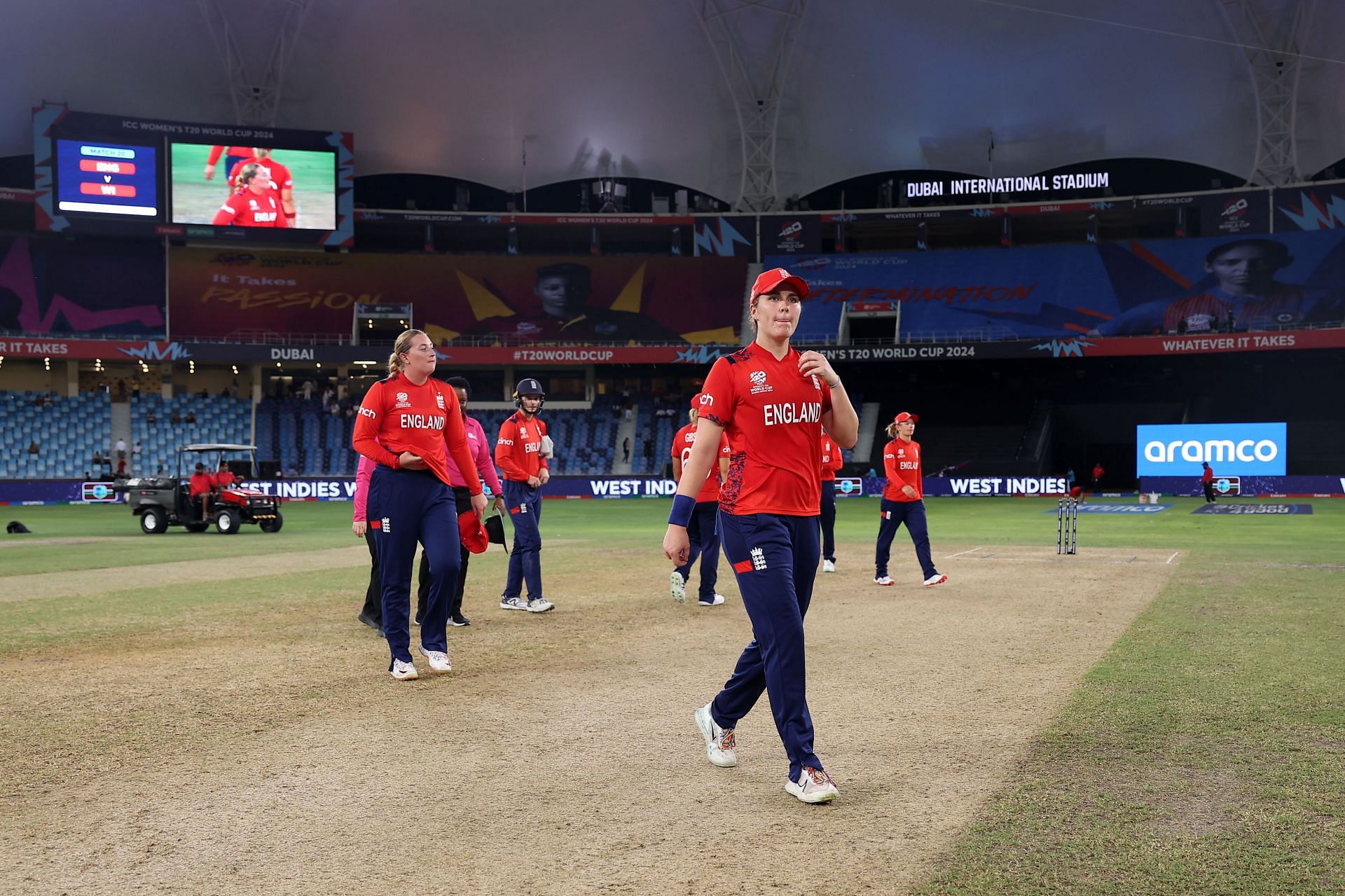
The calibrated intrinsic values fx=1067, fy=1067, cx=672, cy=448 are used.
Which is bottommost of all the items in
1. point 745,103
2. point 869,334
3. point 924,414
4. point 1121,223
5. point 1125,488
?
point 1125,488

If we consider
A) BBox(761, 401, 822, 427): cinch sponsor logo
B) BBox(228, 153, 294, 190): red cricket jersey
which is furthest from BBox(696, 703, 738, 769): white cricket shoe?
BBox(228, 153, 294, 190): red cricket jersey

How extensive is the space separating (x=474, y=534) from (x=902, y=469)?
7016 mm

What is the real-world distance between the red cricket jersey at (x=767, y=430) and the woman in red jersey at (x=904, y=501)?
29.0 feet

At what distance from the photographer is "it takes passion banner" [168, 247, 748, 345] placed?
182 ft

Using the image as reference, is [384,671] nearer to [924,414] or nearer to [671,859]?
[671,859]

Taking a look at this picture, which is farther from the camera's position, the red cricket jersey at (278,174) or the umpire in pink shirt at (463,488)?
the red cricket jersey at (278,174)

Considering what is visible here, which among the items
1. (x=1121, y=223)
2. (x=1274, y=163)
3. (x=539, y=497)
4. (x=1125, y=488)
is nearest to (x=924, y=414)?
(x=1125, y=488)

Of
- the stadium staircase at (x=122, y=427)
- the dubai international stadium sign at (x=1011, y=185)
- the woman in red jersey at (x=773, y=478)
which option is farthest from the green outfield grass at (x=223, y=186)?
the woman in red jersey at (x=773, y=478)

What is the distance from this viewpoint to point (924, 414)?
181 feet

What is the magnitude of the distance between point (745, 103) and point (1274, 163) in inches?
1010

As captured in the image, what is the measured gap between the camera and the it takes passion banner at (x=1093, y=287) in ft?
164

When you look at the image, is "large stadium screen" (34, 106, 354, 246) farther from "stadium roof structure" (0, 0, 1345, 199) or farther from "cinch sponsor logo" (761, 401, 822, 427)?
"cinch sponsor logo" (761, 401, 822, 427)

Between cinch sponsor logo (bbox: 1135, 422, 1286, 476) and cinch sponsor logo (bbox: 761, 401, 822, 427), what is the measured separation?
137ft

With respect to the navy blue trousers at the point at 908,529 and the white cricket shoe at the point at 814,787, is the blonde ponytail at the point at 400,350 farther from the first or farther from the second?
the navy blue trousers at the point at 908,529
